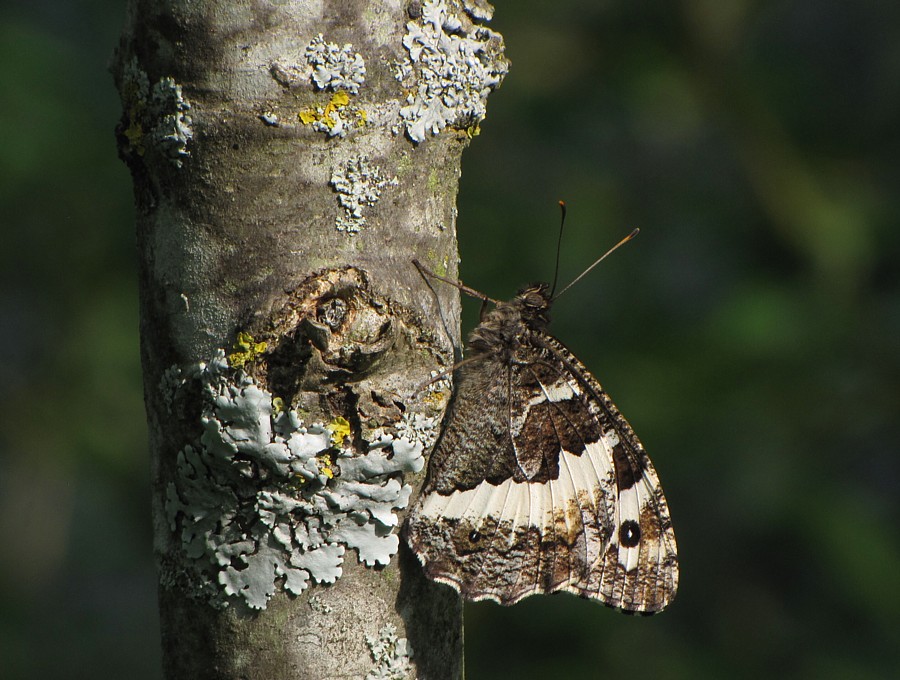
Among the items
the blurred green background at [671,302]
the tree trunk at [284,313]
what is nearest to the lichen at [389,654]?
the tree trunk at [284,313]

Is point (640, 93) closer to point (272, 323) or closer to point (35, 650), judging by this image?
point (272, 323)

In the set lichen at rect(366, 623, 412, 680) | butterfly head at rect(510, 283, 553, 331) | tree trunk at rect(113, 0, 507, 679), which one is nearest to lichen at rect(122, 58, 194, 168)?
tree trunk at rect(113, 0, 507, 679)

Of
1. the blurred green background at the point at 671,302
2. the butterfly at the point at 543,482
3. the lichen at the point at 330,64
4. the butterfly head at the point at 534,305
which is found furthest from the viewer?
the blurred green background at the point at 671,302

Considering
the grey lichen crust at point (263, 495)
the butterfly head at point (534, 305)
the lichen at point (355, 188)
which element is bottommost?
the grey lichen crust at point (263, 495)

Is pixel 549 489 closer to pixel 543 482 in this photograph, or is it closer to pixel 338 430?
pixel 543 482

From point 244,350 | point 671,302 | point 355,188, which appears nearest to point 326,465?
point 244,350

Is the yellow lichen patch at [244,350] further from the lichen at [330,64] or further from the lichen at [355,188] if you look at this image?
the lichen at [330,64]

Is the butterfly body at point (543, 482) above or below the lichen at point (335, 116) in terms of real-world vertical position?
below
